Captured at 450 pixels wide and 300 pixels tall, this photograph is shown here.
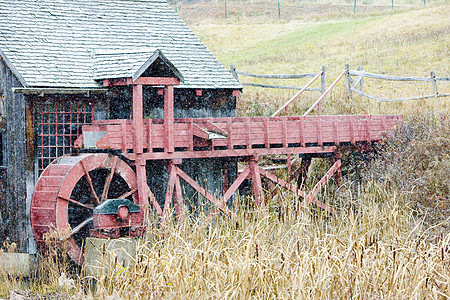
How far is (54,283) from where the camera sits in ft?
38.7


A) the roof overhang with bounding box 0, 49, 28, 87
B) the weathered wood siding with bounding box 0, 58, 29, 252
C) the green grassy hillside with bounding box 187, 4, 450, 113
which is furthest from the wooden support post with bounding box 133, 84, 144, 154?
the green grassy hillside with bounding box 187, 4, 450, 113

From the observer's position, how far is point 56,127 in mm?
15000

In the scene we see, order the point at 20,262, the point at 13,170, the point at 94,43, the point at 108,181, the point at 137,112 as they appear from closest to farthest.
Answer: the point at 137,112, the point at 20,262, the point at 108,181, the point at 13,170, the point at 94,43

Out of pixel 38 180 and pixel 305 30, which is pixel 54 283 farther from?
pixel 305 30

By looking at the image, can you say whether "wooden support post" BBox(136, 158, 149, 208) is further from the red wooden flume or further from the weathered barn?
the weathered barn

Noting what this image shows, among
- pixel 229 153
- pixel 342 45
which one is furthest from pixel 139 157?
pixel 342 45

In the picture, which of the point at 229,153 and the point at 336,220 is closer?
the point at 229,153

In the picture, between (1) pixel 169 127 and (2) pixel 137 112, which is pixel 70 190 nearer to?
(2) pixel 137 112

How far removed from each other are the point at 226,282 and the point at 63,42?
1005cm

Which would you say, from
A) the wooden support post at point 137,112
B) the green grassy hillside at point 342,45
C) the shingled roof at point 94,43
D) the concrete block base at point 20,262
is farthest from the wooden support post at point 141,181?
the green grassy hillside at point 342,45

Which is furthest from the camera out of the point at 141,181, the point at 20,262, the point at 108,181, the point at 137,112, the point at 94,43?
the point at 94,43

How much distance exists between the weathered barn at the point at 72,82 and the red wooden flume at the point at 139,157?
622 mm

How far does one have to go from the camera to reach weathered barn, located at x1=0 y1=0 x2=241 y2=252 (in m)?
14.8

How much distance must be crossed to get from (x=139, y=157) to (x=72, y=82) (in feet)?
8.01
